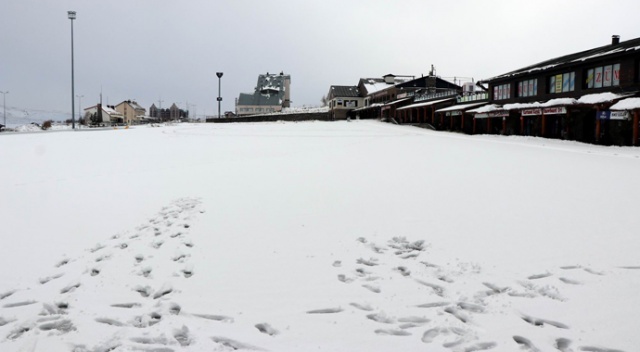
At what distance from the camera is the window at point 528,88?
110 ft

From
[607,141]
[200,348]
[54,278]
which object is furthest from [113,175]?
[607,141]

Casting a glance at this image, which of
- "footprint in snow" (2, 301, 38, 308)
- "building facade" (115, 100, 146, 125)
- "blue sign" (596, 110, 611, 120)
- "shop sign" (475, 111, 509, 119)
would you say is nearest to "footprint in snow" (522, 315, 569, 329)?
"footprint in snow" (2, 301, 38, 308)

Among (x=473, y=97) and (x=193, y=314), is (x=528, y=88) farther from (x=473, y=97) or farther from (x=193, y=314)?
(x=193, y=314)

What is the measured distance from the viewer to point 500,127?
1510 inches

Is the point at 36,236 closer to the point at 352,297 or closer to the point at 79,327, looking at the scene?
the point at 79,327

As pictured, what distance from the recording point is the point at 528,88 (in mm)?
34625

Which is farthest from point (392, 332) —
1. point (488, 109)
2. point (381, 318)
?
point (488, 109)

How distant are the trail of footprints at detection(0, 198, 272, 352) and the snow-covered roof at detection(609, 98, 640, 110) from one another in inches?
950

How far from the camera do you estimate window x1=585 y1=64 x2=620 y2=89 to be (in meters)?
26.1

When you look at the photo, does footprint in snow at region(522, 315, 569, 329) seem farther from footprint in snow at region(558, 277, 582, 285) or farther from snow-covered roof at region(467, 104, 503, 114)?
snow-covered roof at region(467, 104, 503, 114)

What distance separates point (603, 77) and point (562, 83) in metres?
3.72

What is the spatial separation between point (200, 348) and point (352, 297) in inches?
70.9

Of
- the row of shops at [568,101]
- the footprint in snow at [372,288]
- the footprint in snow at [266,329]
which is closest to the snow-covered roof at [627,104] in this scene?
the row of shops at [568,101]

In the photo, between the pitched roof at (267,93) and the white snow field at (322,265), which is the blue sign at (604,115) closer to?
the white snow field at (322,265)
